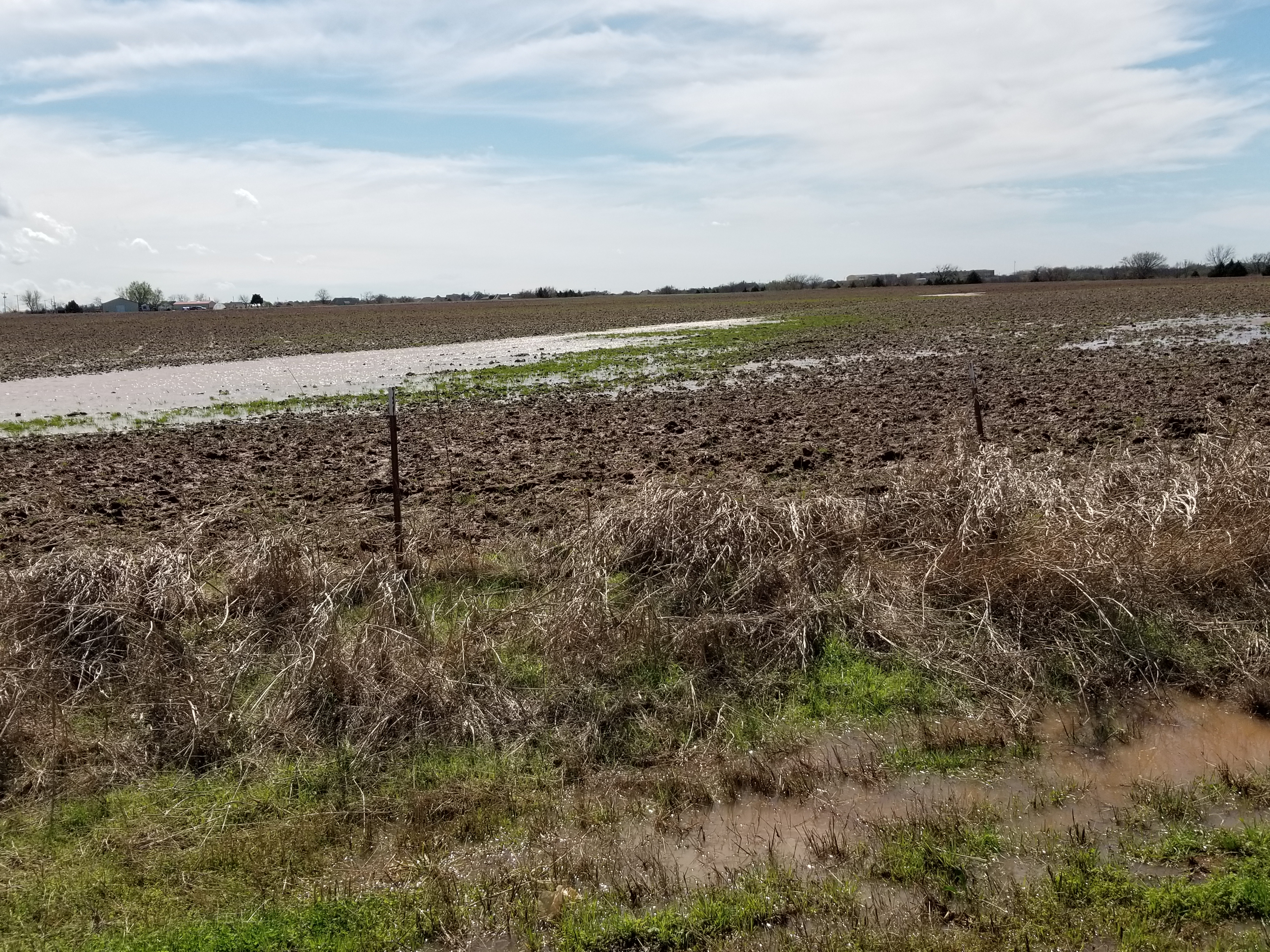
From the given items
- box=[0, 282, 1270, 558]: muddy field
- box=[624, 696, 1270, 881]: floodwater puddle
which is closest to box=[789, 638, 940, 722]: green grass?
box=[624, 696, 1270, 881]: floodwater puddle

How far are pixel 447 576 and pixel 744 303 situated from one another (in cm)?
9058

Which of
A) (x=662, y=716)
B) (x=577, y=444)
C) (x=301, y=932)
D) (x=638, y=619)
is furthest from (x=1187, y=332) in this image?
(x=301, y=932)

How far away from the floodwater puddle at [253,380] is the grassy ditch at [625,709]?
16156mm

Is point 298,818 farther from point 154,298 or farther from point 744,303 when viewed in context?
point 154,298

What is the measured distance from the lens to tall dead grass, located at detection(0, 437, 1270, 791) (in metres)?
6.09

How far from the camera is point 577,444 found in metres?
15.7

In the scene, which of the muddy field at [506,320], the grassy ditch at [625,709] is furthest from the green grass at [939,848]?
the muddy field at [506,320]

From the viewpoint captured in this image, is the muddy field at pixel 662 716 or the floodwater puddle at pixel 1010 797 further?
the floodwater puddle at pixel 1010 797

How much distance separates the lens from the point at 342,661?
253 inches

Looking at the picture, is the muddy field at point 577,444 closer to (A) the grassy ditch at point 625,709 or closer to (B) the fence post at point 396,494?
(B) the fence post at point 396,494

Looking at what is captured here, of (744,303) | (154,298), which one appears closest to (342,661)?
(744,303)

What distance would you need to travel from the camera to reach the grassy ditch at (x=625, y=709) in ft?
14.0

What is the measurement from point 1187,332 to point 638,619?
112 ft

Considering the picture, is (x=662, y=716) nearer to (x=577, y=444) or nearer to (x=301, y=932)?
(x=301, y=932)
